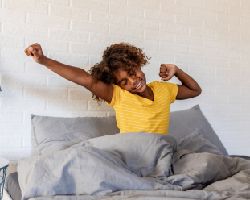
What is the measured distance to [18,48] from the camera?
7.18ft

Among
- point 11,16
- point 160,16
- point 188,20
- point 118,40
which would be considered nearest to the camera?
point 11,16

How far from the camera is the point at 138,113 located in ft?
6.45

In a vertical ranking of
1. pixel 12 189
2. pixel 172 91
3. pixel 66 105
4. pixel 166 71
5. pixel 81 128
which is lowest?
pixel 12 189

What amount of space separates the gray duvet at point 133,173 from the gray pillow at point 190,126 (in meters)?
0.60

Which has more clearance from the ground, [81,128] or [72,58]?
[72,58]

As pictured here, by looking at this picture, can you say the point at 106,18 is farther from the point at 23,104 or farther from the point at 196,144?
the point at 196,144

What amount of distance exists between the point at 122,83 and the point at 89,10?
648mm

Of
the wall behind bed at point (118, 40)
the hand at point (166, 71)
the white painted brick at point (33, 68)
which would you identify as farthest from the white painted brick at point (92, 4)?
the hand at point (166, 71)

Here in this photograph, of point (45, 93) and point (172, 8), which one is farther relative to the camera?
point (172, 8)

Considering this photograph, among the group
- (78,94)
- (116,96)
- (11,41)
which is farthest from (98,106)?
(11,41)

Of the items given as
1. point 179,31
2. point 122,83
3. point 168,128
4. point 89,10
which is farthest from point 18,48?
point 179,31

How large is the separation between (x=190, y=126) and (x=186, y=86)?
244 mm

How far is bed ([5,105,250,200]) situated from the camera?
1.27 metres

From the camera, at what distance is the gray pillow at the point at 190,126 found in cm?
221
